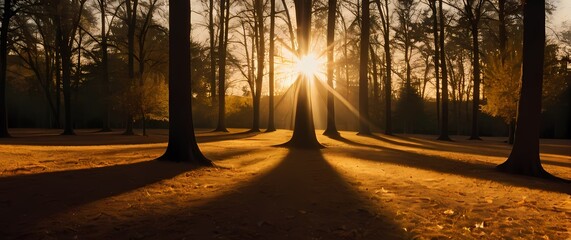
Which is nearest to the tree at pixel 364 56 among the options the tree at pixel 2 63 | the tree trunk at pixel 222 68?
the tree trunk at pixel 222 68

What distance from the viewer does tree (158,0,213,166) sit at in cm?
1033

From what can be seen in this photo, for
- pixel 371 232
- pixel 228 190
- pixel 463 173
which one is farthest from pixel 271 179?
pixel 463 173

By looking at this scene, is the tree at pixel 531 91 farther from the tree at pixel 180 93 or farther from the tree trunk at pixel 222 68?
the tree trunk at pixel 222 68

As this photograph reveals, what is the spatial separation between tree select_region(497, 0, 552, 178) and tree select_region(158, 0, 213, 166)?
856 centimetres

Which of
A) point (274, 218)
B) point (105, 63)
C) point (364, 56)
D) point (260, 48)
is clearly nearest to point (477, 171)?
point (274, 218)

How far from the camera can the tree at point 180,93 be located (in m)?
10.3

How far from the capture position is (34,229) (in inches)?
175

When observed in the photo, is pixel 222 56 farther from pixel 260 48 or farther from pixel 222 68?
pixel 260 48

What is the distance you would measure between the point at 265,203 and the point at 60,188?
3.43 meters

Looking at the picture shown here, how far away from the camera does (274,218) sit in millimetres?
5297

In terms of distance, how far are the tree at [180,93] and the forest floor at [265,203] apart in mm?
754

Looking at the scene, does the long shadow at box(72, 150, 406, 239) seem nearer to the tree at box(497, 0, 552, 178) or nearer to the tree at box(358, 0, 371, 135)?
the tree at box(497, 0, 552, 178)

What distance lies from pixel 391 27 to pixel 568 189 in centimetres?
2684

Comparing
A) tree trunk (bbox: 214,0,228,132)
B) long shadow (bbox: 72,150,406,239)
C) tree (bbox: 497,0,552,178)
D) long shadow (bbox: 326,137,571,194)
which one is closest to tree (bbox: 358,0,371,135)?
tree trunk (bbox: 214,0,228,132)
